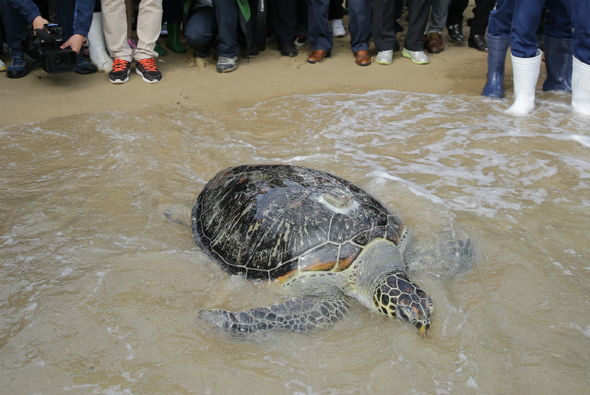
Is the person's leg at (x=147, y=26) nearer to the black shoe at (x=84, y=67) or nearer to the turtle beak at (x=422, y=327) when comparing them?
the black shoe at (x=84, y=67)

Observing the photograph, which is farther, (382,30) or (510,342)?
(382,30)

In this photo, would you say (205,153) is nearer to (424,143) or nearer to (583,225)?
(424,143)

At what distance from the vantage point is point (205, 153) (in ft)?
9.54

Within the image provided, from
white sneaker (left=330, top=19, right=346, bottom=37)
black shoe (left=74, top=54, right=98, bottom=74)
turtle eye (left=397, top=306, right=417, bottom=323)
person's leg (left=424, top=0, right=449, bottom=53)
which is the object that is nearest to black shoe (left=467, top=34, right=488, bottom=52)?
person's leg (left=424, top=0, right=449, bottom=53)

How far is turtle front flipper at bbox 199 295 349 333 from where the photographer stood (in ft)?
5.29

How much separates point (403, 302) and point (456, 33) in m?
4.60

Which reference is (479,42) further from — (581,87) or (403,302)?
(403,302)

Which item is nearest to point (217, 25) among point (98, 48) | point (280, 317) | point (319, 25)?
point (319, 25)

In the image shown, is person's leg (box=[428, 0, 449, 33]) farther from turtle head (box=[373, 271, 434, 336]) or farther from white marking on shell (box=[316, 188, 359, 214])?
turtle head (box=[373, 271, 434, 336])

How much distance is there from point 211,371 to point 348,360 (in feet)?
1.57

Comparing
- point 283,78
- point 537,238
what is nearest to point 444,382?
point 537,238

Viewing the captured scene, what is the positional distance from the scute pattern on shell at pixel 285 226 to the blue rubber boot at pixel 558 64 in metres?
2.86

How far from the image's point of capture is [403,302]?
5.19 ft

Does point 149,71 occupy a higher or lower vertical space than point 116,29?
lower
